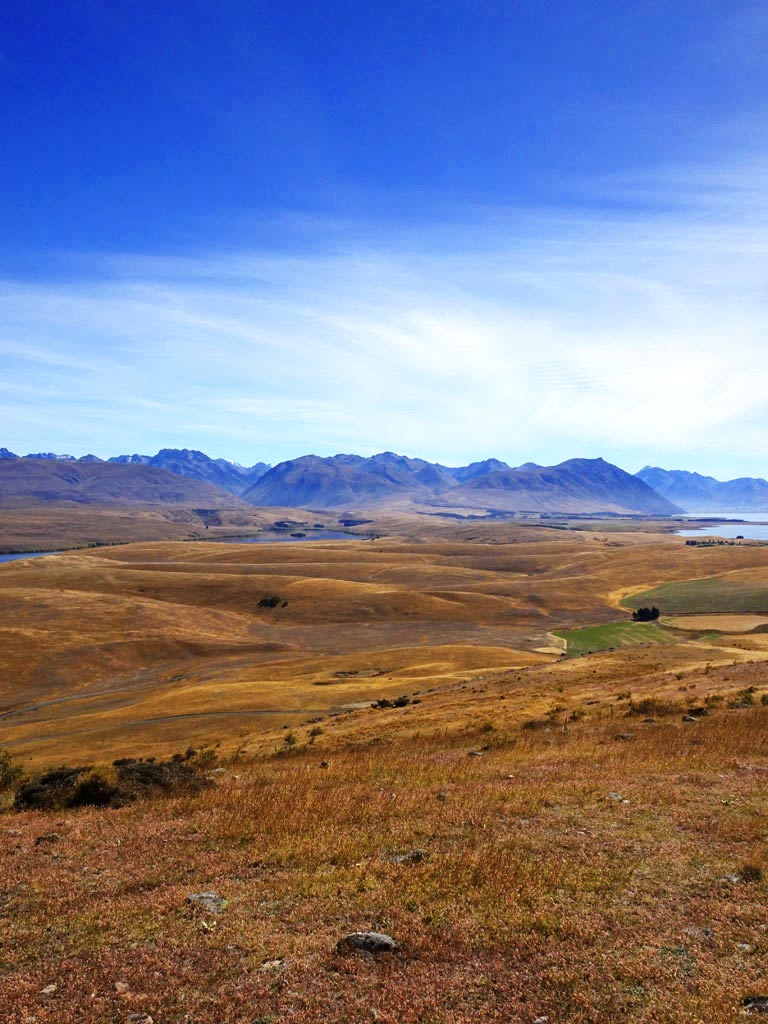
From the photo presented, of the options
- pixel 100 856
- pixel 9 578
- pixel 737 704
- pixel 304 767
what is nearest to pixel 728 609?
pixel 737 704

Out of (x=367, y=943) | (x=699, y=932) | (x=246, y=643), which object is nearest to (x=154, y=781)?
(x=367, y=943)

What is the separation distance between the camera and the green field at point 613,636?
87.3 metres

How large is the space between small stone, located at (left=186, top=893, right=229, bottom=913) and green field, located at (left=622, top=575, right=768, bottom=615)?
126 metres

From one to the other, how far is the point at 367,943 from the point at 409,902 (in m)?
1.56

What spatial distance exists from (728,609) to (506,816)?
12276 centimetres

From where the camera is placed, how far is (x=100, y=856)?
13758 mm

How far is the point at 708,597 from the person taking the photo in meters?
130

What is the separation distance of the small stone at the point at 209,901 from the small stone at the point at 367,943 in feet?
9.24

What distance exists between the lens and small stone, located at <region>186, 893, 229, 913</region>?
10.8m

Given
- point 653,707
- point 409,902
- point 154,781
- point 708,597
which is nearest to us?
point 409,902

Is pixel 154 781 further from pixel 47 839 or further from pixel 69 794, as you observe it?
pixel 47 839

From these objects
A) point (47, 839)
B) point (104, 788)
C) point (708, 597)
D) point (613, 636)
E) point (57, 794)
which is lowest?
point (613, 636)

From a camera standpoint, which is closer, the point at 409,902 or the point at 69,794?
the point at 409,902

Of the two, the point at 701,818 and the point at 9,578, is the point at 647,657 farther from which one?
the point at 9,578
